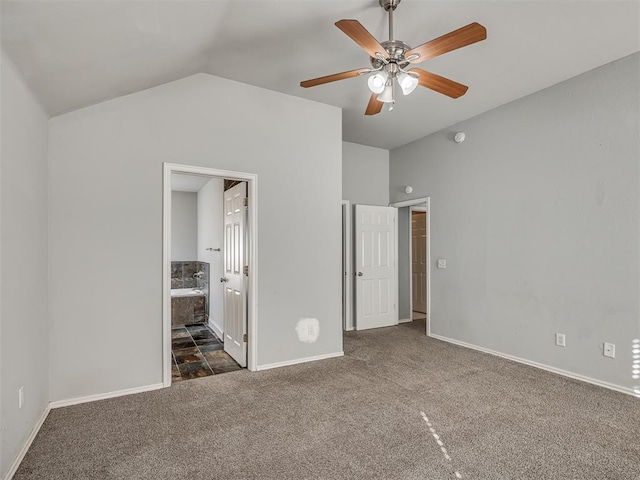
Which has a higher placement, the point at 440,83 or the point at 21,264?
the point at 440,83

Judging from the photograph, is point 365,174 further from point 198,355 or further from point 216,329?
point 198,355

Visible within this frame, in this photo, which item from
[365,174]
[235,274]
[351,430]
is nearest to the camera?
[351,430]

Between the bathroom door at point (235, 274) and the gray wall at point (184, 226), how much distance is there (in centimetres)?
307

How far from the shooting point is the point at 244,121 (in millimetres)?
3545

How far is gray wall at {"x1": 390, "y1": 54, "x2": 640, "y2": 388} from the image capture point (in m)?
3.08

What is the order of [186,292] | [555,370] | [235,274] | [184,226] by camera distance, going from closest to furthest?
1. [555,370]
2. [235,274]
3. [186,292]
4. [184,226]

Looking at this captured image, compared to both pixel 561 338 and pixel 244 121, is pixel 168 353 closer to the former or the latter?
pixel 244 121

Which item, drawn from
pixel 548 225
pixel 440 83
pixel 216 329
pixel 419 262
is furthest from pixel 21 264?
pixel 419 262

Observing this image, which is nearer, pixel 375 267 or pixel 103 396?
pixel 103 396

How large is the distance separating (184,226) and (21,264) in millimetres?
5131

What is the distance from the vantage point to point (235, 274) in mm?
3984

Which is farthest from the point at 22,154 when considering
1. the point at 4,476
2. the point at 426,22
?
the point at 426,22

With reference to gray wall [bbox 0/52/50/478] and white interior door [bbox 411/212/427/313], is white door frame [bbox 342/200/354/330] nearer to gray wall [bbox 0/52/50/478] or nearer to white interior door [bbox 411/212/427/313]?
white interior door [bbox 411/212/427/313]

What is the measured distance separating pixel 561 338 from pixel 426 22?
10.5 ft
